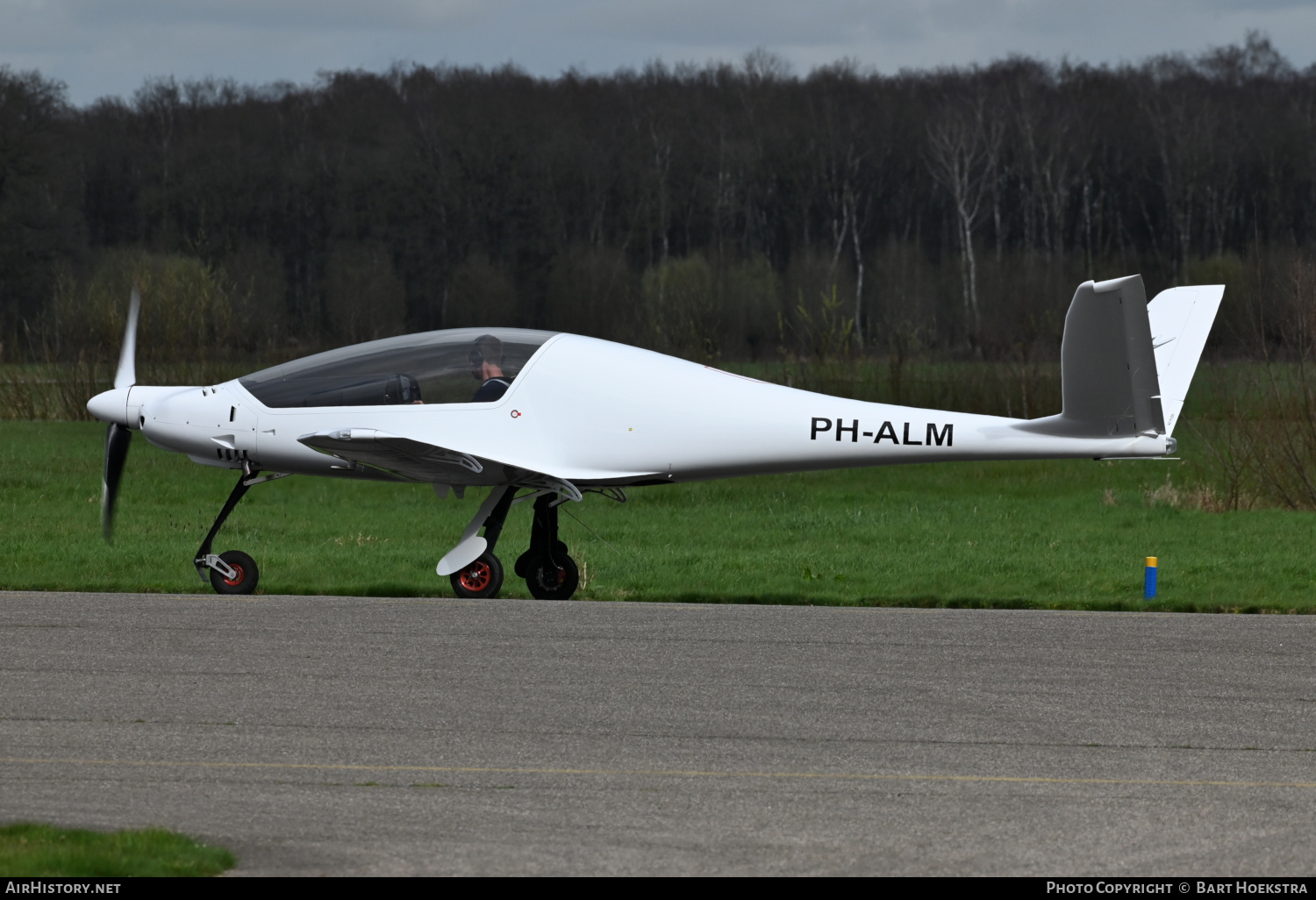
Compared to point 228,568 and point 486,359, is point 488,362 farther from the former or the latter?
point 228,568

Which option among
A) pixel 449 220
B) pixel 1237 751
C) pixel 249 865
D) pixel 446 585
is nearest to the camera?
pixel 249 865

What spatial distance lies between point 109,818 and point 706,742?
3087mm

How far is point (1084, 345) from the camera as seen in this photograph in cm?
1233

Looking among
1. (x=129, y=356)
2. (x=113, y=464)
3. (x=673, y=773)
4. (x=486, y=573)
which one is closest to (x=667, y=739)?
(x=673, y=773)

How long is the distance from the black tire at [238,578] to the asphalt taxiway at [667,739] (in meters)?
0.93

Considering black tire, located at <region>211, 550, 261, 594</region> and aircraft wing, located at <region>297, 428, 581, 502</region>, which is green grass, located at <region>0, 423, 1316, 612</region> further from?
aircraft wing, located at <region>297, 428, 581, 502</region>

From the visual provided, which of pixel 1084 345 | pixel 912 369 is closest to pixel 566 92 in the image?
pixel 912 369

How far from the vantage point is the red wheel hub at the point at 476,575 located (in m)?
14.2

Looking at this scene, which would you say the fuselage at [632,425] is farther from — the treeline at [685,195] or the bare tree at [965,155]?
the bare tree at [965,155]

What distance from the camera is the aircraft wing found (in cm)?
1302

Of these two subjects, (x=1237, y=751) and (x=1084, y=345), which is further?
(x=1084, y=345)

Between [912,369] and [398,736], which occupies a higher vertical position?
[912,369]

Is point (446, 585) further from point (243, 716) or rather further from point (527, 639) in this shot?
point (243, 716)

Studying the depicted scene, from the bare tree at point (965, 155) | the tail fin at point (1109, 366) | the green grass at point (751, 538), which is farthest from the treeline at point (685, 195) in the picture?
the tail fin at point (1109, 366)
